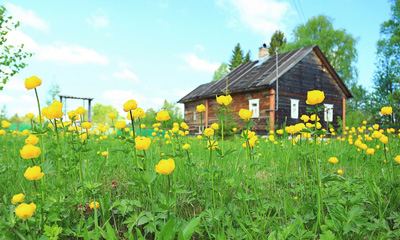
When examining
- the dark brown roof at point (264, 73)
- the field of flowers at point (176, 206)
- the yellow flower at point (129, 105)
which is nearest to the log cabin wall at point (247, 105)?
the dark brown roof at point (264, 73)

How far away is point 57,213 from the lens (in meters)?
1.49

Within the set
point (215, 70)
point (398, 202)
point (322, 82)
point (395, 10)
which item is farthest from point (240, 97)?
point (215, 70)

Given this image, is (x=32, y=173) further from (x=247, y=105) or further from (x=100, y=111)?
(x=100, y=111)

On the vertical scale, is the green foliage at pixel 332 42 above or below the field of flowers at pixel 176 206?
above

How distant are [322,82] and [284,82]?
4047 millimetres

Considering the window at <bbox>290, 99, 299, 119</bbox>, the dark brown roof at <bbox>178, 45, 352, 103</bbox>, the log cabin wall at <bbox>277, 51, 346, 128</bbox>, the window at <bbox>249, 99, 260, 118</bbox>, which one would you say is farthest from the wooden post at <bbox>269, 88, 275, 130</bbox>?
the window at <bbox>290, 99, 299, 119</bbox>

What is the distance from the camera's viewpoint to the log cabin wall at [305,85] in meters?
15.3

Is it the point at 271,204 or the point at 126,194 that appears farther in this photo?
the point at 126,194

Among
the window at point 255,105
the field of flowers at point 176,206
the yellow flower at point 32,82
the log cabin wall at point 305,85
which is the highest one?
the log cabin wall at point 305,85

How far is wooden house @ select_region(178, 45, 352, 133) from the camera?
49.1ft

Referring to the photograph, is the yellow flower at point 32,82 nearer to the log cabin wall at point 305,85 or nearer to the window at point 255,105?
the log cabin wall at point 305,85

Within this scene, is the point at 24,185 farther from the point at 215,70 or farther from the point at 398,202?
the point at 215,70

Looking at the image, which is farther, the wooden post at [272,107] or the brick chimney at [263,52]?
the brick chimney at [263,52]

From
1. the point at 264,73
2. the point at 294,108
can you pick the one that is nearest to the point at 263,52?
the point at 264,73
